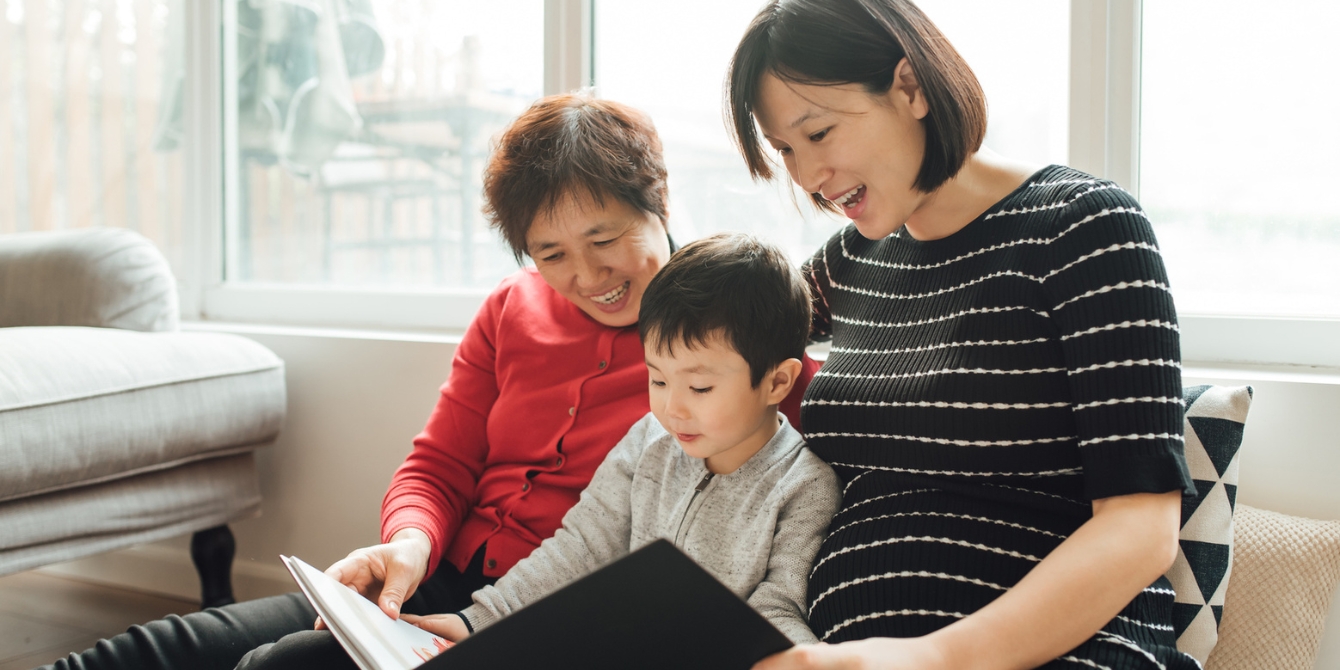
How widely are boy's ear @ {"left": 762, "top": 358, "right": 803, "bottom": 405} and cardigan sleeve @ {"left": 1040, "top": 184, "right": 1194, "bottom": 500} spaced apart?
31 cm

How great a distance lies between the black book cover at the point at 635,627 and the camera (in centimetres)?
63

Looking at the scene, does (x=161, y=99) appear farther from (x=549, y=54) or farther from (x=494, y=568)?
(x=494, y=568)

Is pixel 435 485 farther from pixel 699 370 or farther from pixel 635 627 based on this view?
pixel 635 627

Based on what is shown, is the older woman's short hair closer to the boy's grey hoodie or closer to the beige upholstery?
the boy's grey hoodie

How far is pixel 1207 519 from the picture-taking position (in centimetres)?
97

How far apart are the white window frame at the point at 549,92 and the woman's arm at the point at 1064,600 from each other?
596mm

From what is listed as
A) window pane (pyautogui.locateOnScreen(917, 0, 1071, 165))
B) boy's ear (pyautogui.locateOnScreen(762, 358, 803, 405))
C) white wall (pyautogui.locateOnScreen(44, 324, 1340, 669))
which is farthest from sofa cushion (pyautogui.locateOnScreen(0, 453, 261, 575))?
window pane (pyautogui.locateOnScreen(917, 0, 1071, 165))

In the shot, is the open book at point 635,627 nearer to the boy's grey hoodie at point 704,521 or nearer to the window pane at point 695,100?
the boy's grey hoodie at point 704,521

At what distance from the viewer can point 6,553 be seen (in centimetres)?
142

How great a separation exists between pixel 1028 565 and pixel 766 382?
34 cm

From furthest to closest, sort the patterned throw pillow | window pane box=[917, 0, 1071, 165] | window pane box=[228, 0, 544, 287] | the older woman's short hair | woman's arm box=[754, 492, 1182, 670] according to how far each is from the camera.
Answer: window pane box=[228, 0, 544, 287] < window pane box=[917, 0, 1071, 165] < the older woman's short hair < the patterned throw pillow < woman's arm box=[754, 492, 1182, 670]

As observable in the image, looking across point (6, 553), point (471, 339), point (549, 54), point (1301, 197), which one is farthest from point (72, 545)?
point (1301, 197)

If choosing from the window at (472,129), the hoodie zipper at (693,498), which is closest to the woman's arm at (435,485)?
the hoodie zipper at (693,498)

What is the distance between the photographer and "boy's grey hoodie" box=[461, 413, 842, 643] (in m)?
1.01
